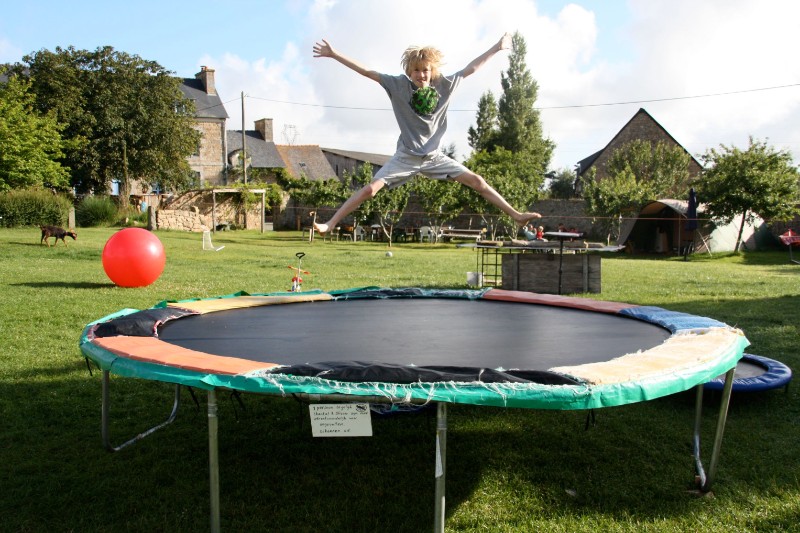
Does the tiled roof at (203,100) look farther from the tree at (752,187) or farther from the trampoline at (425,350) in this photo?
the trampoline at (425,350)

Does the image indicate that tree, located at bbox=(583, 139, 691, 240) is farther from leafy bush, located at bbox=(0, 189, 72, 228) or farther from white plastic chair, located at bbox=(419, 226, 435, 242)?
leafy bush, located at bbox=(0, 189, 72, 228)

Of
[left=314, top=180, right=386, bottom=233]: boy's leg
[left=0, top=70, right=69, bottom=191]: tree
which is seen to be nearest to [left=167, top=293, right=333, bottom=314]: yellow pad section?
[left=314, top=180, right=386, bottom=233]: boy's leg

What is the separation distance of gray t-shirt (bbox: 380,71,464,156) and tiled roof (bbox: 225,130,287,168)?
Answer: 27665 mm

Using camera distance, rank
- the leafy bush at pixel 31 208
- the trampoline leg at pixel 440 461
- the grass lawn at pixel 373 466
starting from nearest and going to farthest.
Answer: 1. the trampoline leg at pixel 440 461
2. the grass lawn at pixel 373 466
3. the leafy bush at pixel 31 208

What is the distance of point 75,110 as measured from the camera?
66.7 feet

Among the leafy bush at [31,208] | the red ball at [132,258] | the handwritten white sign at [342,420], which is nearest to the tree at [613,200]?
the red ball at [132,258]

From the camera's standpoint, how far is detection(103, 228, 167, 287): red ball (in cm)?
581

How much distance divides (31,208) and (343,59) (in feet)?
47.5

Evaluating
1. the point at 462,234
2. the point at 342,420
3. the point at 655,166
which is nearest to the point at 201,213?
the point at 462,234

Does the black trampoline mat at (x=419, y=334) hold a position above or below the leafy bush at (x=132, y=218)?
below

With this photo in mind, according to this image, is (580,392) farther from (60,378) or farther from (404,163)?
(60,378)

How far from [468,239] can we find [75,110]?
44.0 ft

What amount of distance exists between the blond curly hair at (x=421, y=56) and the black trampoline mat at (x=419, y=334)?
3.76 ft

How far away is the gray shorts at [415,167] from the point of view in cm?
294
